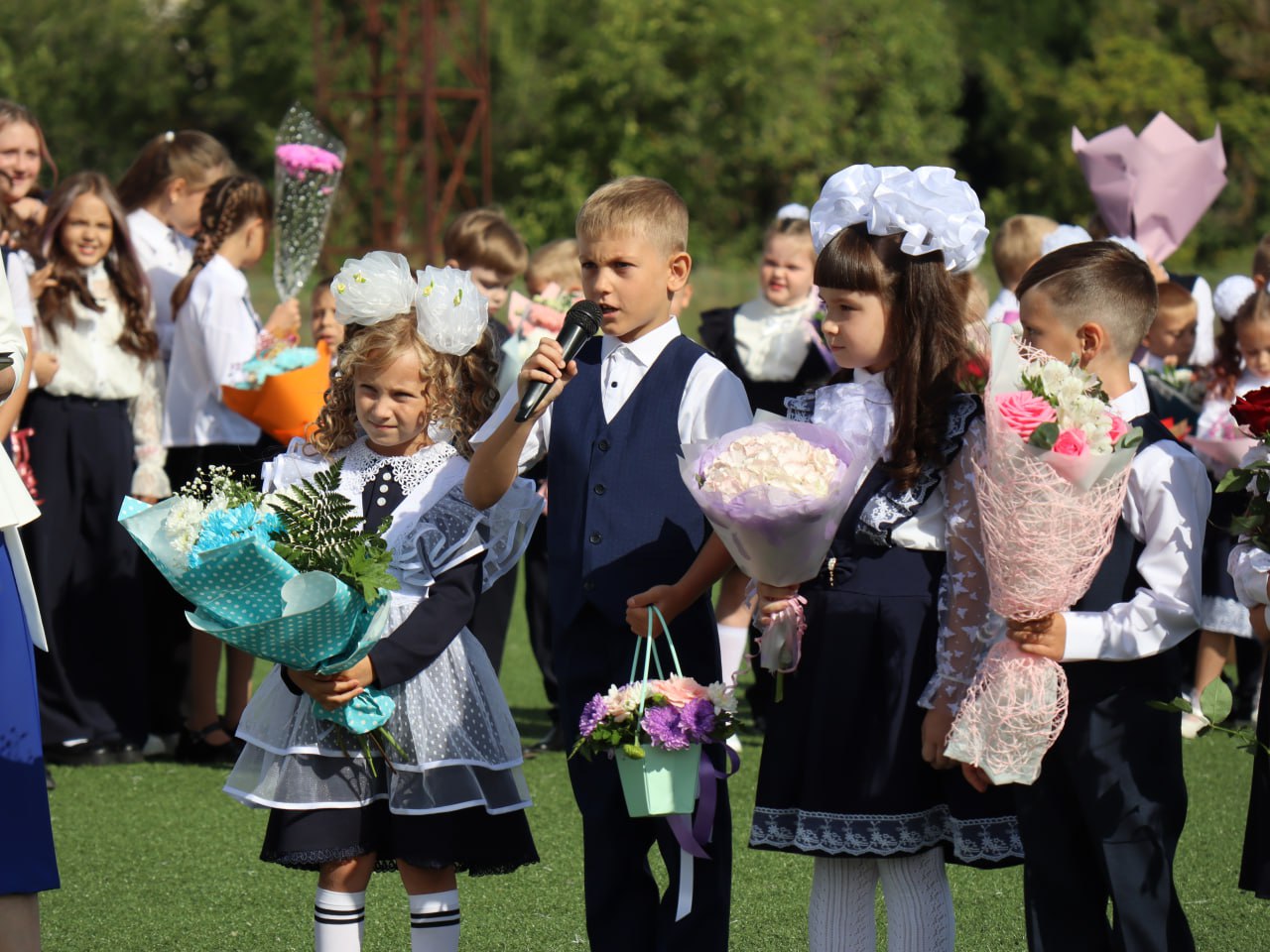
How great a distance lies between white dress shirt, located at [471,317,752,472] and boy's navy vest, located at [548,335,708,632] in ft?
0.07

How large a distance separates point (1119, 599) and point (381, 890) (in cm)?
239

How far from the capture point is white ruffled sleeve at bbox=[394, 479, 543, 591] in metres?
3.61

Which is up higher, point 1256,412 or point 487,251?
point 487,251

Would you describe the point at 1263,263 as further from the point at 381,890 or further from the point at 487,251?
the point at 381,890

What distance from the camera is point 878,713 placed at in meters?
3.38

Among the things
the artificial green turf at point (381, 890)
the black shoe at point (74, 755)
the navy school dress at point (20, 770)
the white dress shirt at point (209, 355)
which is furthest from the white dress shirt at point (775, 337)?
the navy school dress at point (20, 770)

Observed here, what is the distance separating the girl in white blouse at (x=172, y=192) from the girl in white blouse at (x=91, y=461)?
516 millimetres

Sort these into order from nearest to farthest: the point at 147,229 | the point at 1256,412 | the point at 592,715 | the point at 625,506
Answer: the point at 1256,412
the point at 592,715
the point at 625,506
the point at 147,229

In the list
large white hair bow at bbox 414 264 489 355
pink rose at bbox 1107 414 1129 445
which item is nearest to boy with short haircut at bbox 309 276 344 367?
large white hair bow at bbox 414 264 489 355

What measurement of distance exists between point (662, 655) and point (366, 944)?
128 centimetres

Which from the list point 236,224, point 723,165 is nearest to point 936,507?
point 236,224

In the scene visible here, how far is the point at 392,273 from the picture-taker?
145 inches

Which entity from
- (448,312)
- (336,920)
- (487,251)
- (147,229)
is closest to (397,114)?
(147,229)

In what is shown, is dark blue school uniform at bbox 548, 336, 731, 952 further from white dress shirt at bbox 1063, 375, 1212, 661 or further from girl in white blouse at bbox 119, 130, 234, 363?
girl in white blouse at bbox 119, 130, 234, 363
